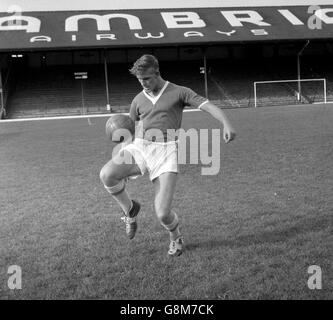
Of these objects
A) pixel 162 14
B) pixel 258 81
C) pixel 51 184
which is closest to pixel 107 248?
pixel 51 184

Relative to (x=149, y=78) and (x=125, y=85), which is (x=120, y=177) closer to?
(x=149, y=78)

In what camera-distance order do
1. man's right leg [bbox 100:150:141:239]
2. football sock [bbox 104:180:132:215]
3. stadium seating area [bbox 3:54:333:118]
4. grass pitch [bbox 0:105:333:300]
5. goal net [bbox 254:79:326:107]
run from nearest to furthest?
grass pitch [bbox 0:105:333:300] → man's right leg [bbox 100:150:141:239] → football sock [bbox 104:180:132:215] → stadium seating area [bbox 3:54:333:118] → goal net [bbox 254:79:326:107]

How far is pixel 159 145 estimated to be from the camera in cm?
500

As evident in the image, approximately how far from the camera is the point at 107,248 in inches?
200

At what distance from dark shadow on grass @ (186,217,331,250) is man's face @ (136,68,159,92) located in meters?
1.75

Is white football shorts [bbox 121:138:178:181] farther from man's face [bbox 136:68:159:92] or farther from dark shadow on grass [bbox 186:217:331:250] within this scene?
dark shadow on grass [bbox 186:217:331:250]

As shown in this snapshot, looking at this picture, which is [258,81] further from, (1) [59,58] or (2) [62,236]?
(2) [62,236]

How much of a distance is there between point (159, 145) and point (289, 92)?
31.5 m

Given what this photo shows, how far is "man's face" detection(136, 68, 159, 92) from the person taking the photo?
464 centimetres

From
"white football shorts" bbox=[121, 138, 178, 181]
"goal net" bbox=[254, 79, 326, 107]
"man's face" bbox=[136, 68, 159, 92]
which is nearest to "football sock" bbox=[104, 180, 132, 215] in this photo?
"white football shorts" bbox=[121, 138, 178, 181]

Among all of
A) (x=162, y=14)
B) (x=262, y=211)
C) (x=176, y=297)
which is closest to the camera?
(x=176, y=297)

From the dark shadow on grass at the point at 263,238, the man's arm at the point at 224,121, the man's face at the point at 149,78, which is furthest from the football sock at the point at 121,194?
the man's arm at the point at 224,121

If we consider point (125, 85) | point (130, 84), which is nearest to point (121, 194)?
point (125, 85)
